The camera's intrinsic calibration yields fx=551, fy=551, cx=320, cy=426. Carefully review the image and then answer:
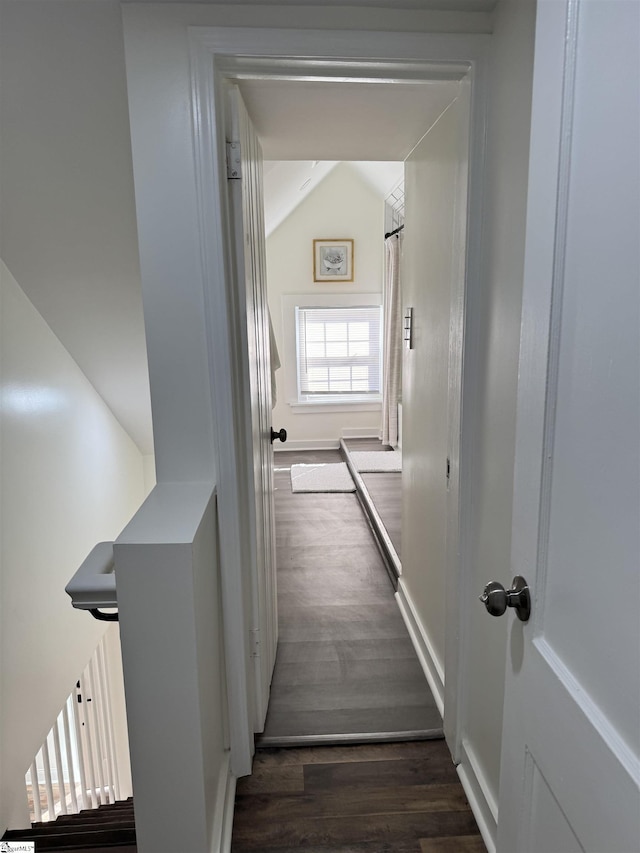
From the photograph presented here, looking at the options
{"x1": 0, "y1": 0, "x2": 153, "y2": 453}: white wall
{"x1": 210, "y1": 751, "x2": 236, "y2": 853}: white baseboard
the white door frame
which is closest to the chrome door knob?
the white door frame

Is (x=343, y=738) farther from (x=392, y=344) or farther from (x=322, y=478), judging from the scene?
(x=392, y=344)

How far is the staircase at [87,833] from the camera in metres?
1.72

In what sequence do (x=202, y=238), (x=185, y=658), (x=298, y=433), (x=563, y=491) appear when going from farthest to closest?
(x=298, y=433) < (x=202, y=238) < (x=185, y=658) < (x=563, y=491)

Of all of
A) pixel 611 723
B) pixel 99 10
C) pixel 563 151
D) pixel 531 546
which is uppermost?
pixel 99 10

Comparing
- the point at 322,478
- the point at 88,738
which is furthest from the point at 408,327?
the point at 88,738

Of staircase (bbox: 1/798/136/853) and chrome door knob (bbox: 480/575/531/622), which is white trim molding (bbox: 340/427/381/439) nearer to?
staircase (bbox: 1/798/136/853)

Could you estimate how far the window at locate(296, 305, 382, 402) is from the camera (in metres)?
5.83

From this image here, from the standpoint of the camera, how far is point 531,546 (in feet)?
2.78

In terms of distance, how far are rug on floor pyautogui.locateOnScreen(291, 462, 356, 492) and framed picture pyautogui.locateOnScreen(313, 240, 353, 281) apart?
1944 mm

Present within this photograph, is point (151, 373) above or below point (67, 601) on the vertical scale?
above

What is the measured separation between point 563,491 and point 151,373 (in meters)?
1.07

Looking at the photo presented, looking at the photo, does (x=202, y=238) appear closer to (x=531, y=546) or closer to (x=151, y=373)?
(x=151, y=373)

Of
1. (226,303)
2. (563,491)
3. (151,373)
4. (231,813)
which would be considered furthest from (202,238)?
(231,813)

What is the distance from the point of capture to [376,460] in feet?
16.6
